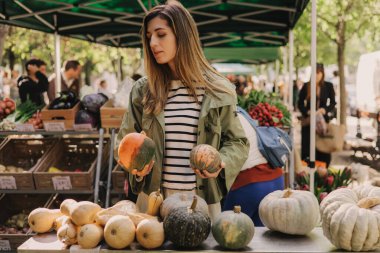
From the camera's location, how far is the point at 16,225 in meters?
6.52

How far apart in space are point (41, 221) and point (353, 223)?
1314mm

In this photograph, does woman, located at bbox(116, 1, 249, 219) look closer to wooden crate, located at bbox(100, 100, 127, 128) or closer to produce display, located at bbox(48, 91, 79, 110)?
wooden crate, located at bbox(100, 100, 127, 128)

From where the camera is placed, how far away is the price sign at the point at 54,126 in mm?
6220

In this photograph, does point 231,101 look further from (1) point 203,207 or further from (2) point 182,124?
(1) point 203,207

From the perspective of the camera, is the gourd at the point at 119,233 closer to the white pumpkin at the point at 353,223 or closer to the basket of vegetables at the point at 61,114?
the white pumpkin at the point at 353,223

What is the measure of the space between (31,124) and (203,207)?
13.9 feet

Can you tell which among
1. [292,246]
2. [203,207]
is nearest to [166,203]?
[203,207]

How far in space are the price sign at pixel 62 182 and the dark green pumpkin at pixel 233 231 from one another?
160 inches

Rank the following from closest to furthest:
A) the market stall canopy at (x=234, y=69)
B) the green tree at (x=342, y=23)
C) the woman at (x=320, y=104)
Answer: the woman at (x=320, y=104) < the green tree at (x=342, y=23) < the market stall canopy at (x=234, y=69)

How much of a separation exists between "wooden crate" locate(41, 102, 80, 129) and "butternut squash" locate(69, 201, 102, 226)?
399 centimetres

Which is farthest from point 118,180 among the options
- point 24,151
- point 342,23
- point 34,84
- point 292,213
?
point 342,23

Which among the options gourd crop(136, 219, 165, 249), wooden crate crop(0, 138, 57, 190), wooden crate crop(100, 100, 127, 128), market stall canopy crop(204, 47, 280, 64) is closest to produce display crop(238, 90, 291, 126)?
wooden crate crop(100, 100, 127, 128)

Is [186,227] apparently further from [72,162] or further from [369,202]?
[72,162]

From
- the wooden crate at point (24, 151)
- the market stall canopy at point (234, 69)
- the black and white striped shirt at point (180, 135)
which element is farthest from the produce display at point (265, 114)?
the market stall canopy at point (234, 69)
